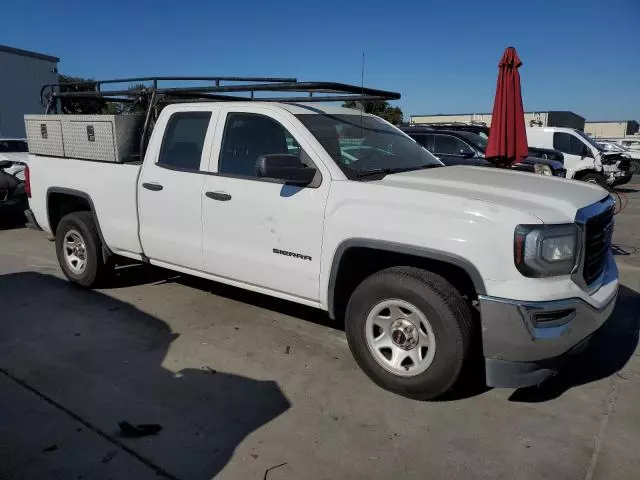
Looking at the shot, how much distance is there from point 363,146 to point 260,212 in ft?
3.16

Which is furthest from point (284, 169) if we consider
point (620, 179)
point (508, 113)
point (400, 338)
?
point (620, 179)

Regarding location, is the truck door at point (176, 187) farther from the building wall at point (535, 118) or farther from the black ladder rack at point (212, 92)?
the building wall at point (535, 118)

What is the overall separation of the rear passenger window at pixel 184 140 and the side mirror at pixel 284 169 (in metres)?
1.14

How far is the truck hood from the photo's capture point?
3.16m

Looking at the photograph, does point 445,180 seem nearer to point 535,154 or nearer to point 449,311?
point 449,311

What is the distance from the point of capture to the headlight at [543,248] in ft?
9.77

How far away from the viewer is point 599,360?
416 centimetres

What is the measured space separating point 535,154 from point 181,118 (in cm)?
1334

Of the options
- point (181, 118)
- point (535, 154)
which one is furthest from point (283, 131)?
point (535, 154)

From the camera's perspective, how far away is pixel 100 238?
5484 mm

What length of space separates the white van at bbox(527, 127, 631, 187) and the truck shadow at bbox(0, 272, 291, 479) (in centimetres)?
1493

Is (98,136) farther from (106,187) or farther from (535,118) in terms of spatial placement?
(535,118)

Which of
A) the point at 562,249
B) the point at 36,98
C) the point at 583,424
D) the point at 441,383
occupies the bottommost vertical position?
the point at 583,424

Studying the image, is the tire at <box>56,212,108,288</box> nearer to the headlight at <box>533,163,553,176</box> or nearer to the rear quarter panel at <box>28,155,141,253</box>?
the rear quarter panel at <box>28,155,141,253</box>
